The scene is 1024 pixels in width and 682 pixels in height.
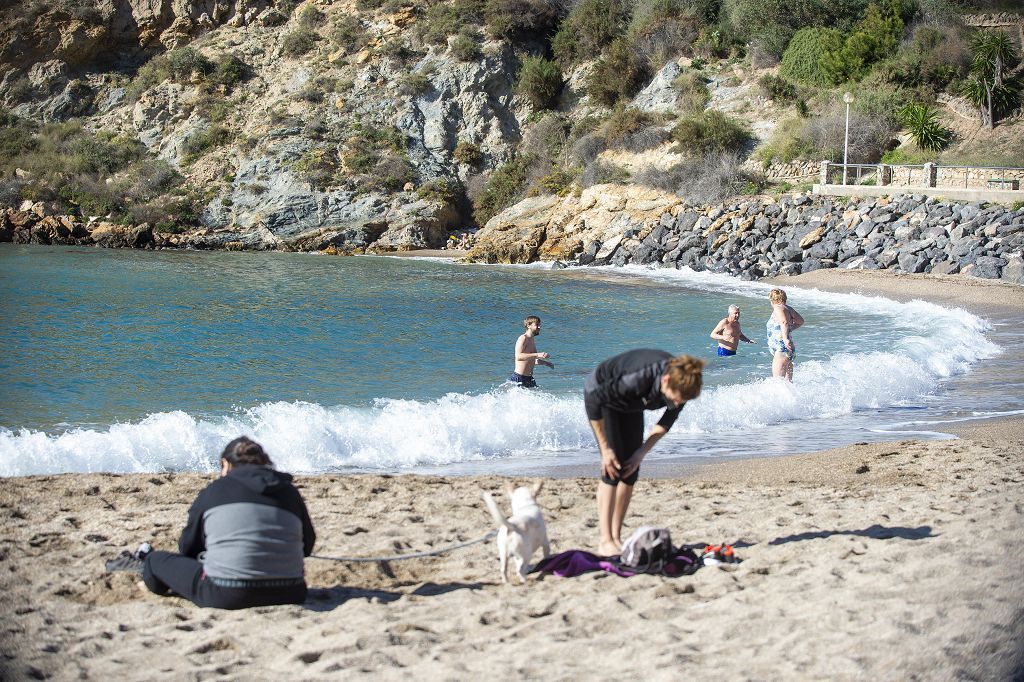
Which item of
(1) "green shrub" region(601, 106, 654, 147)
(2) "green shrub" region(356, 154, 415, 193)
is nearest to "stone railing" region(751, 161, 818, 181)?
(1) "green shrub" region(601, 106, 654, 147)

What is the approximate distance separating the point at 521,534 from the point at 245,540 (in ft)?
4.71

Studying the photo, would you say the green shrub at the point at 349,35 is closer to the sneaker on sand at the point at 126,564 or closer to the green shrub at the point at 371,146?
the green shrub at the point at 371,146

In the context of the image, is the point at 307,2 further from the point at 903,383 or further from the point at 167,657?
the point at 167,657

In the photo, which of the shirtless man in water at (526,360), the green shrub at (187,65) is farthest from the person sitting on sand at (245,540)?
the green shrub at (187,65)

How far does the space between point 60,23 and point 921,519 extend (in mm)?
56921

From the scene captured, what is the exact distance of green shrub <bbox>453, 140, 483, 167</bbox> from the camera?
155ft

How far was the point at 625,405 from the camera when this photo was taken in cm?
511

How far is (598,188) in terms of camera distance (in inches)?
1521

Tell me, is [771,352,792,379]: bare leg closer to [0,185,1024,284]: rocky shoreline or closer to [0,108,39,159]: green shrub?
[0,185,1024,284]: rocky shoreline

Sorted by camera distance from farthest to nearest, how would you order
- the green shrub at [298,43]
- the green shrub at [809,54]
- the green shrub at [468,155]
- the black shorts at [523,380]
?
the green shrub at [298,43]
the green shrub at [468,155]
the green shrub at [809,54]
the black shorts at [523,380]

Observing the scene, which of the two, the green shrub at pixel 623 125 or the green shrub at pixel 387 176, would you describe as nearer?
the green shrub at pixel 623 125

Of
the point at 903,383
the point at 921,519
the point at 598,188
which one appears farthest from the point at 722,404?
the point at 598,188

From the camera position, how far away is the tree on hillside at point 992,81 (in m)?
35.6

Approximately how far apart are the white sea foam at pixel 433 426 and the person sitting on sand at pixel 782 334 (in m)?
0.27
